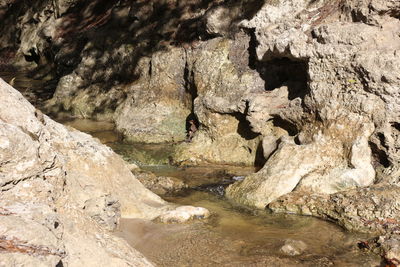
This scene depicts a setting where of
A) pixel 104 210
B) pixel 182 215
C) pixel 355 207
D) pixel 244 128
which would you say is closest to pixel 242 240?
pixel 182 215

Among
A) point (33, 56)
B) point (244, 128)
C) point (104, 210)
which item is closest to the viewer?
point (104, 210)

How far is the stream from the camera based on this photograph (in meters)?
5.23

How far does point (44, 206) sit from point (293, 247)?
10.4ft

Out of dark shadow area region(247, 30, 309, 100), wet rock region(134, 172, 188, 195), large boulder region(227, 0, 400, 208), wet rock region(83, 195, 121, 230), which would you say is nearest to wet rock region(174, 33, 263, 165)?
dark shadow area region(247, 30, 309, 100)

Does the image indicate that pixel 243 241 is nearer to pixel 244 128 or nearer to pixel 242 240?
pixel 242 240

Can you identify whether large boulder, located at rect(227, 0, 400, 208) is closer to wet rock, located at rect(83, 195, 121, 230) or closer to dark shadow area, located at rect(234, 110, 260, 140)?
dark shadow area, located at rect(234, 110, 260, 140)

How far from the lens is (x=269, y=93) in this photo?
9.99 metres

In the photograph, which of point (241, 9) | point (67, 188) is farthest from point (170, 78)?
point (67, 188)

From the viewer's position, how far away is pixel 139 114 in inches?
496

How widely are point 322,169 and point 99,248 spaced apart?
4871 millimetres

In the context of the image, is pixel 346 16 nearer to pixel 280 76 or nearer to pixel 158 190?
pixel 280 76

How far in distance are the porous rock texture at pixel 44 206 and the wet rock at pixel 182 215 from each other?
860 millimetres

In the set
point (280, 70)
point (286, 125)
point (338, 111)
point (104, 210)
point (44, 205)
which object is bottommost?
point (286, 125)

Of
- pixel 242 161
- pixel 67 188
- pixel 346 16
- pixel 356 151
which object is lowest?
pixel 242 161
